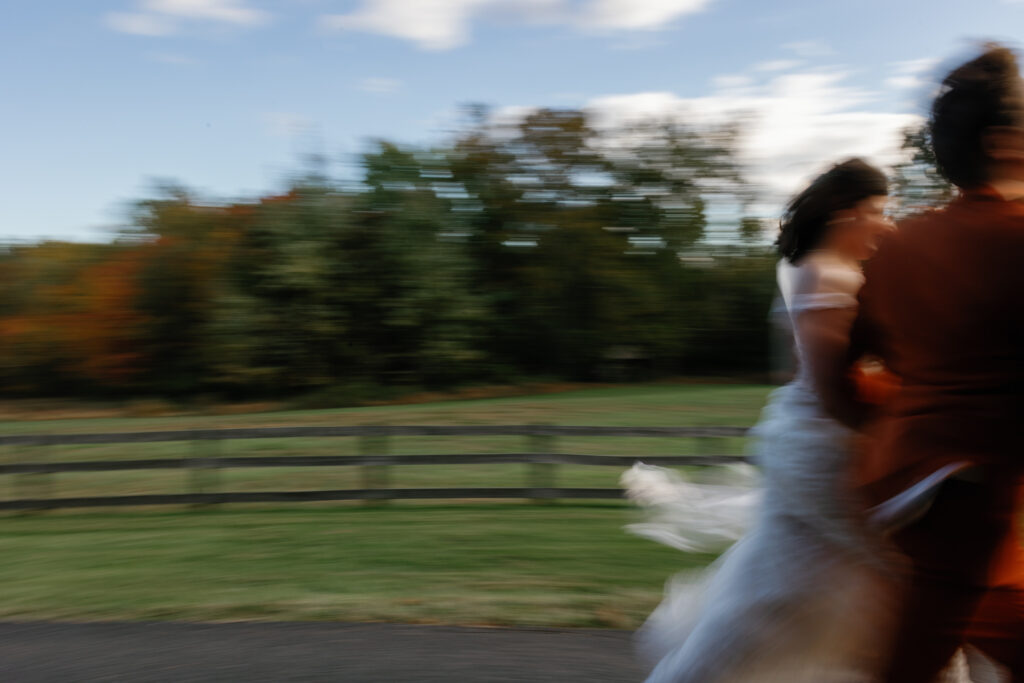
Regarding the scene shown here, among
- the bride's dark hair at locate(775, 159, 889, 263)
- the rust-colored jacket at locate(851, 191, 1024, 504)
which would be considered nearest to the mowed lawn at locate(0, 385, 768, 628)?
the bride's dark hair at locate(775, 159, 889, 263)

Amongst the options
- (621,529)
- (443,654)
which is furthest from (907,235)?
(621,529)

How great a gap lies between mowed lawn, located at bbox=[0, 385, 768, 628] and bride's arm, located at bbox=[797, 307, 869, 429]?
3204 mm

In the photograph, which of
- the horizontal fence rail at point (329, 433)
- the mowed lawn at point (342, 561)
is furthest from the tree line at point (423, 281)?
the horizontal fence rail at point (329, 433)

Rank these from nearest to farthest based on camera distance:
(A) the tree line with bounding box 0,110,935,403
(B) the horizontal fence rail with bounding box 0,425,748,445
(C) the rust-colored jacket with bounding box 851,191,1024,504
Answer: (C) the rust-colored jacket with bounding box 851,191,1024,504, (B) the horizontal fence rail with bounding box 0,425,748,445, (A) the tree line with bounding box 0,110,935,403

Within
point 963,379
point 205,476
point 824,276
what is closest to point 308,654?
point 824,276

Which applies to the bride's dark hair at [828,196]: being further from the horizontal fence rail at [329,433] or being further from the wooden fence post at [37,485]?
the wooden fence post at [37,485]

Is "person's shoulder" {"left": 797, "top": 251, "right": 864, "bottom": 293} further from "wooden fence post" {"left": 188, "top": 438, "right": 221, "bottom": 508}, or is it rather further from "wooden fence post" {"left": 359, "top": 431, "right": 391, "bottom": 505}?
"wooden fence post" {"left": 188, "top": 438, "right": 221, "bottom": 508}

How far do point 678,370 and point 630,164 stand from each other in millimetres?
7744

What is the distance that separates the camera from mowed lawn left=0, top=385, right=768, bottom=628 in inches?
215

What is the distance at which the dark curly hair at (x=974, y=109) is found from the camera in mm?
1775

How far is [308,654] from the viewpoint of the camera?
4.46 metres

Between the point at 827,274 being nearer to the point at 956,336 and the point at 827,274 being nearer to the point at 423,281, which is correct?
the point at 956,336

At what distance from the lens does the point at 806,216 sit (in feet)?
7.98

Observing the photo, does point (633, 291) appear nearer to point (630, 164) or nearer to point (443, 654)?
point (630, 164)
